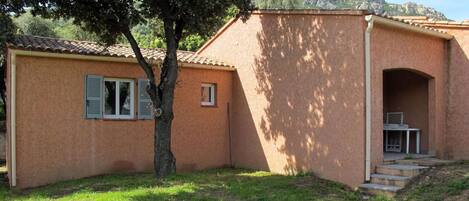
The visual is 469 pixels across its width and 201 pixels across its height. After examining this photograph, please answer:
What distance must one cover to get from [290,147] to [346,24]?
365 centimetres

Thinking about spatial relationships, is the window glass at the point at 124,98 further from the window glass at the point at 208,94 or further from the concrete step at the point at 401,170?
the concrete step at the point at 401,170

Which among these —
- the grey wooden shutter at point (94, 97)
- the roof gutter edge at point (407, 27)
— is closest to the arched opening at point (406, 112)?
the roof gutter edge at point (407, 27)

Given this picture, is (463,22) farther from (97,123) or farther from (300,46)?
(97,123)

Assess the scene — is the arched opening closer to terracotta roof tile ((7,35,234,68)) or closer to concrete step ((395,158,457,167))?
concrete step ((395,158,457,167))

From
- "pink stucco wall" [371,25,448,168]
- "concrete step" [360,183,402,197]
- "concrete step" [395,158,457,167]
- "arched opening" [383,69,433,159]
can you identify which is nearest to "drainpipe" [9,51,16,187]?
"concrete step" [360,183,402,197]

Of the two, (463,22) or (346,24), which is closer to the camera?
(346,24)

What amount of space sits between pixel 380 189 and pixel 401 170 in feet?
2.67

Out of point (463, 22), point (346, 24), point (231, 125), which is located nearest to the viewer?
point (346, 24)

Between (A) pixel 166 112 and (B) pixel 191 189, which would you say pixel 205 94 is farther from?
(B) pixel 191 189

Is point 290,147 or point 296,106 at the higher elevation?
point 296,106

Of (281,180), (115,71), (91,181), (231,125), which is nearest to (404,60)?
(281,180)

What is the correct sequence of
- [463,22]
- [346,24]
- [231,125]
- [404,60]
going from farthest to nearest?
[231,125], [463,22], [404,60], [346,24]

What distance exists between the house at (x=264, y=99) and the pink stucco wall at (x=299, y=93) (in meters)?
0.03

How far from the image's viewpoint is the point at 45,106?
41.3ft
